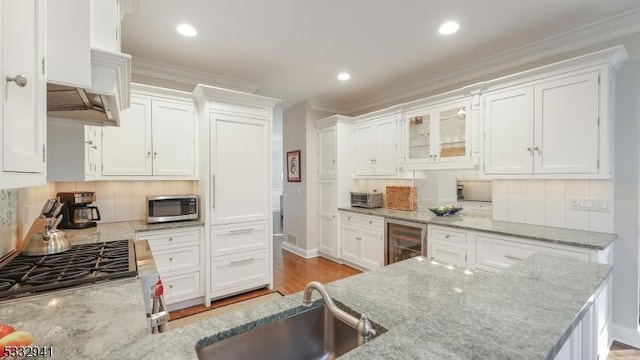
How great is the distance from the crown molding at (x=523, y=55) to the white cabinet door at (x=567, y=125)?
18.2 inches

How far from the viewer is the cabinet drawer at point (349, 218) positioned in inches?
158

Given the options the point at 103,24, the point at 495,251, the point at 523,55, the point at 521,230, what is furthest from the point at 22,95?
the point at 523,55

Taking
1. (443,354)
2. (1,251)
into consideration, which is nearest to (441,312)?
(443,354)

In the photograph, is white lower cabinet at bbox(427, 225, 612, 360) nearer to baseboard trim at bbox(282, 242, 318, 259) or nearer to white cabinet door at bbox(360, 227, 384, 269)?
white cabinet door at bbox(360, 227, 384, 269)

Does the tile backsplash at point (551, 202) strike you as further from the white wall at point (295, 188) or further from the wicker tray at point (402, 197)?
the white wall at point (295, 188)

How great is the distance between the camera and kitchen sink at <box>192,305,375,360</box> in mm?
870

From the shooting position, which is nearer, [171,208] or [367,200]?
[171,208]

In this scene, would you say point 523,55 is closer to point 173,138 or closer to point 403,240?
point 403,240

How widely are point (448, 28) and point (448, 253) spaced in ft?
7.03

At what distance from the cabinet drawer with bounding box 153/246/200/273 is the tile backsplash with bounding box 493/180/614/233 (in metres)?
3.24

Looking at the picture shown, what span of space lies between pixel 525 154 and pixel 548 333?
93.9 inches

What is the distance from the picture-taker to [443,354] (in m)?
0.60

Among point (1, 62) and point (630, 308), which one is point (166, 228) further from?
point (630, 308)

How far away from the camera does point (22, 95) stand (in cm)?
71
